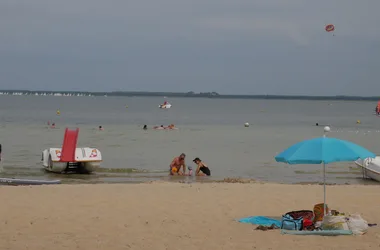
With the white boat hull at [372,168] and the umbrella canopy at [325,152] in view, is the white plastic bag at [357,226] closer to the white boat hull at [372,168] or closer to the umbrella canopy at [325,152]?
the umbrella canopy at [325,152]

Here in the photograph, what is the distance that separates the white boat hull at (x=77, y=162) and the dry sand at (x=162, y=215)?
5.59 m

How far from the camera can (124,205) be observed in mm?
12555

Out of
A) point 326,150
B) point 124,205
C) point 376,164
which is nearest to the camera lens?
point 326,150

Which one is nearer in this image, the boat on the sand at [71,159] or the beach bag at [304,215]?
the beach bag at [304,215]

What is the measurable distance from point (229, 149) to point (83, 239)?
25191 millimetres

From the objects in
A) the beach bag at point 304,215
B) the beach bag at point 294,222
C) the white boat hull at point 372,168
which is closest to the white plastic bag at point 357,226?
the beach bag at point 294,222

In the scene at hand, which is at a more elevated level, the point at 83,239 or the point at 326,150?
the point at 326,150

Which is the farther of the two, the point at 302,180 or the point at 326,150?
the point at 302,180

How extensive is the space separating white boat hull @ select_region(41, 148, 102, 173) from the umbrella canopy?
1261cm

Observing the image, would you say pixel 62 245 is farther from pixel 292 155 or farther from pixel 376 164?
pixel 376 164

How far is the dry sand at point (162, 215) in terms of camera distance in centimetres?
920

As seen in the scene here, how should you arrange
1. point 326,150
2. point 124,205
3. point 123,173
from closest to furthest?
point 326,150 → point 124,205 → point 123,173

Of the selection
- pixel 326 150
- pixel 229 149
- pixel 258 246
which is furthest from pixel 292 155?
pixel 229 149

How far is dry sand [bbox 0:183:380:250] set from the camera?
920cm
